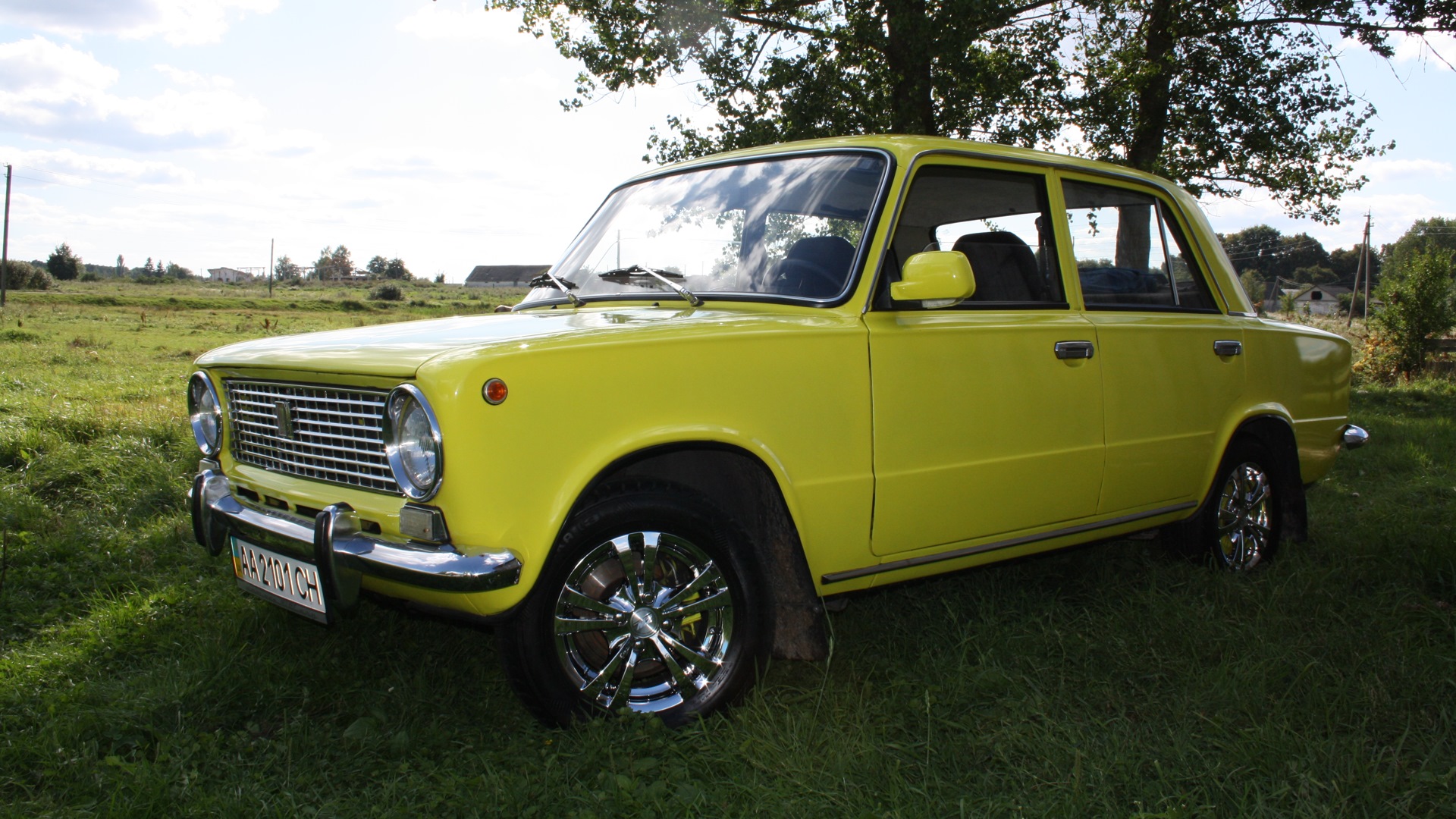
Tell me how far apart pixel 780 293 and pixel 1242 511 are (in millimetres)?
2619

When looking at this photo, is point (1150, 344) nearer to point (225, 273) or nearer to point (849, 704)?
point (849, 704)

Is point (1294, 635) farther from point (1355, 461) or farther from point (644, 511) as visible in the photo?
point (1355, 461)

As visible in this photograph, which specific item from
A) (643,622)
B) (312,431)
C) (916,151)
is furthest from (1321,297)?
(312,431)

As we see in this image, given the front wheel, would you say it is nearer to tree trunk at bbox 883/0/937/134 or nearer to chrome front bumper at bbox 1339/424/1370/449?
chrome front bumper at bbox 1339/424/1370/449

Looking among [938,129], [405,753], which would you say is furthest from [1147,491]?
[938,129]

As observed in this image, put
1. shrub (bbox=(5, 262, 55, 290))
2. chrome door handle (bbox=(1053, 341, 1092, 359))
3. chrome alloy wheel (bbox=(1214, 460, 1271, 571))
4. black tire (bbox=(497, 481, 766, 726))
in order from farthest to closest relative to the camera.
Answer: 1. shrub (bbox=(5, 262, 55, 290))
2. chrome alloy wheel (bbox=(1214, 460, 1271, 571))
3. chrome door handle (bbox=(1053, 341, 1092, 359))
4. black tire (bbox=(497, 481, 766, 726))

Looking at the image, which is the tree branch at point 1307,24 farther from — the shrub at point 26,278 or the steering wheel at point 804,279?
the shrub at point 26,278

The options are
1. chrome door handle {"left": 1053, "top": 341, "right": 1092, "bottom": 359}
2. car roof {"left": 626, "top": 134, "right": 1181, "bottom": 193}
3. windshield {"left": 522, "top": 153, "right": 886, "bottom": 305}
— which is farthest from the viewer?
chrome door handle {"left": 1053, "top": 341, "right": 1092, "bottom": 359}

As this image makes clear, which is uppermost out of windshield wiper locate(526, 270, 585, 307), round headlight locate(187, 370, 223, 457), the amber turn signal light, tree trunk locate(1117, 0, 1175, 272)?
tree trunk locate(1117, 0, 1175, 272)

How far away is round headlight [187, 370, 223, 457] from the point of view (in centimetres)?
334

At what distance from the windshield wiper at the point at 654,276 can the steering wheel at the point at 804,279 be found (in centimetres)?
28

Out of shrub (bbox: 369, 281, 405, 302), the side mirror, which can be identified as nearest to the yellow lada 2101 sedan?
the side mirror

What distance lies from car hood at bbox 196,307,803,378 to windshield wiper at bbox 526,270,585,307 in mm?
176

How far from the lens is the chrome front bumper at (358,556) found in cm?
238
